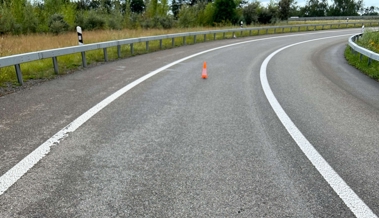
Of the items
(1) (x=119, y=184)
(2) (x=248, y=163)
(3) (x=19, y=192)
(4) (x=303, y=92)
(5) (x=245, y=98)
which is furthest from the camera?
(4) (x=303, y=92)

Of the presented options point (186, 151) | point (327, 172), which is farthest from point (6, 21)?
point (327, 172)

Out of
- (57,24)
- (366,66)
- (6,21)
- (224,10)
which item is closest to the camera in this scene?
(366,66)

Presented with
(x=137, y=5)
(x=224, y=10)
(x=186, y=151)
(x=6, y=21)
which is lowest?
(x=186, y=151)

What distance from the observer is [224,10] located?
4956cm

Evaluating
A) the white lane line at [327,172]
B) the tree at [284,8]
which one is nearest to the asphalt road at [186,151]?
the white lane line at [327,172]

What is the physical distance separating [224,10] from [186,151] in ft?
161

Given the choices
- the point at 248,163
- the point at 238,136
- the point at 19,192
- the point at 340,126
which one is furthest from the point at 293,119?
the point at 19,192

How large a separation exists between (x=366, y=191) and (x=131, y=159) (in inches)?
99.7

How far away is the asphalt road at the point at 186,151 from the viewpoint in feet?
9.14

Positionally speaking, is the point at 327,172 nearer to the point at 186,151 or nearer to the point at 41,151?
the point at 186,151

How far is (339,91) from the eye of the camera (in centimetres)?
738

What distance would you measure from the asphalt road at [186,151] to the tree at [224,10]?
147 feet

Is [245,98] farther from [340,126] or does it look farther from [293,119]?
[340,126]

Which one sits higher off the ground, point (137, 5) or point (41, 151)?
point (137, 5)
